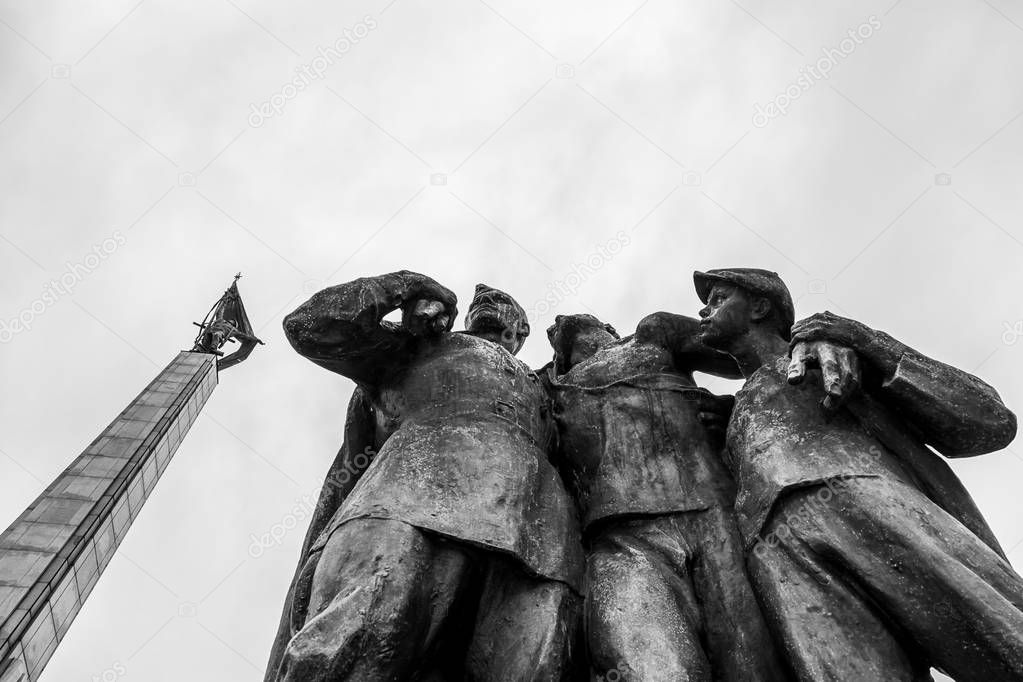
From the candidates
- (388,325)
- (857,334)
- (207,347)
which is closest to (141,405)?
(207,347)

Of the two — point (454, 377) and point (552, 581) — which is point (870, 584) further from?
point (454, 377)

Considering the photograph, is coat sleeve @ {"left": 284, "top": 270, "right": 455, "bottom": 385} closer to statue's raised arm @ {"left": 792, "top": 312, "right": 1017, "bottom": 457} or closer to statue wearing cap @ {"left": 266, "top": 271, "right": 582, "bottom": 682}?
statue wearing cap @ {"left": 266, "top": 271, "right": 582, "bottom": 682}

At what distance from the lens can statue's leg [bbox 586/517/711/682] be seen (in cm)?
440

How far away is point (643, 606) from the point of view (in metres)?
4.65

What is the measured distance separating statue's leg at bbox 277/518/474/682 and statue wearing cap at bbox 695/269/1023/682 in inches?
61.4

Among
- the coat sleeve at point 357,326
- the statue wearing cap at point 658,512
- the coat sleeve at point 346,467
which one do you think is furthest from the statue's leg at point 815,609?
the coat sleeve at point 346,467

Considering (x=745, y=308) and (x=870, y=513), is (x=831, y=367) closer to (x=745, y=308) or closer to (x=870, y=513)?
(x=870, y=513)

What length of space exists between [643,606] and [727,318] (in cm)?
211

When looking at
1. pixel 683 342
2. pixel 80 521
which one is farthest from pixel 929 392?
pixel 80 521

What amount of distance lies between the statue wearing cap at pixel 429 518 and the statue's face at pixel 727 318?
1120 millimetres

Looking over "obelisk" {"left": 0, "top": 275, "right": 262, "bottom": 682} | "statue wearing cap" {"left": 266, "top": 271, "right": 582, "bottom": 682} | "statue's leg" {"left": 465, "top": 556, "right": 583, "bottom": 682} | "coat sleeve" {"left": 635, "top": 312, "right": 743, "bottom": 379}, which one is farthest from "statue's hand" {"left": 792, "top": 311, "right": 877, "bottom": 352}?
"obelisk" {"left": 0, "top": 275, "right": 262, "bottom": 682}

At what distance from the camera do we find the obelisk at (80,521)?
1722cm

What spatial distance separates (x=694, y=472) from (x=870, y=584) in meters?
1.39

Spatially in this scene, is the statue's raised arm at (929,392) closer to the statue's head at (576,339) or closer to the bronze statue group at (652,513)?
the bronze statue group at (652,513)
